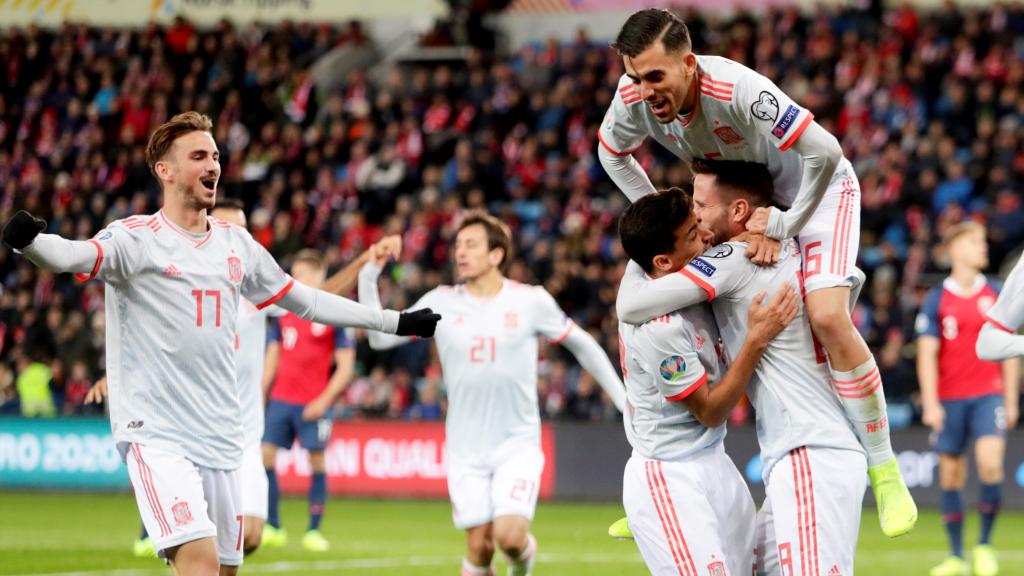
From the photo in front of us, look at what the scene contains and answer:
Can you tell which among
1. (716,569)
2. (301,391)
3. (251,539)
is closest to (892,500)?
(716,569)

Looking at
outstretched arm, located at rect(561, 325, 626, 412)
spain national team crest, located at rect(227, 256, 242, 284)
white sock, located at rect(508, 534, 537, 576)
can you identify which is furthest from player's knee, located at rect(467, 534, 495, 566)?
spain national team crest, located at rect(227, 256, 242, 284)

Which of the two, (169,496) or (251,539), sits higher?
(169,496)

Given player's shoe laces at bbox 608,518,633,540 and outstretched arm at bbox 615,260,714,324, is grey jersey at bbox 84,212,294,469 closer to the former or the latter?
player's shoe laces at bbox 608,518,633,540

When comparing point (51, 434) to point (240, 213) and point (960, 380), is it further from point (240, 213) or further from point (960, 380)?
point (960, 380)

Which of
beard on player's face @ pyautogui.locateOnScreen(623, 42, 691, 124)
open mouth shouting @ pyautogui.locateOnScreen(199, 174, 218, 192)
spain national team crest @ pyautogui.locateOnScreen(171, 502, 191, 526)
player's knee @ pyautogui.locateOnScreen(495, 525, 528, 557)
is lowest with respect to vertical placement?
player's knee @ pyautogui.locateOnScreen(495, 525, 528, 557)

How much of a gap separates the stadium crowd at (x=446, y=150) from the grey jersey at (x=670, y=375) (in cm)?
1219

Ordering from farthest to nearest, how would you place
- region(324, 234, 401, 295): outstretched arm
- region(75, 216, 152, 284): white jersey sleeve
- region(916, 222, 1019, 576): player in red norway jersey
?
1. region(916, 222, 1019, 576): player in red norway jersey
2. region(324, 234, 401, 295): outstretched arm
3. region(75, 216, 152, 284): white jersey sleeve

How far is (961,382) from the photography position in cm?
1238

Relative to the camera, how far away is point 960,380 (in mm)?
12398

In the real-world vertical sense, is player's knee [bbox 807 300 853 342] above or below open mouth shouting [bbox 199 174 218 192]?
below

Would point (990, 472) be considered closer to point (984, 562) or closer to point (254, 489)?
point (984, 562)

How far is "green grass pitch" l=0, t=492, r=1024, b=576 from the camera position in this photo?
1197cm

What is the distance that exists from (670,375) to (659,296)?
0.99 feet

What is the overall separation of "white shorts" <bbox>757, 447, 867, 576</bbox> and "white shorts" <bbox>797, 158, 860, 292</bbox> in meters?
0.66
